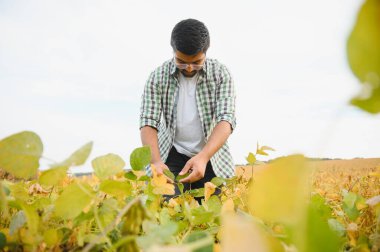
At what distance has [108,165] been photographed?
44 centimetres

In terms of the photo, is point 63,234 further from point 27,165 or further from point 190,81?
point 190,81

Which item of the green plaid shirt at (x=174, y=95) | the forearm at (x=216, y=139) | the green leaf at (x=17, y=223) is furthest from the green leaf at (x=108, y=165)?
the green plaid shirt at (x=174, y=95)

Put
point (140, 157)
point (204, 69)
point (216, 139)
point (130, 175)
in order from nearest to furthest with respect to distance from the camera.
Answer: point (140, 157) < point (130, 175) < point (216, 139) < point (204, 69)

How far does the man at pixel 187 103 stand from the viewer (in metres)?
2.43

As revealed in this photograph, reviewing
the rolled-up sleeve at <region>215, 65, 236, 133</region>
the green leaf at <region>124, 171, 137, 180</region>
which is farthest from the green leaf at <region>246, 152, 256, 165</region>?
the rolled-up sleeve at <region>215, 65, 236, 133</region>

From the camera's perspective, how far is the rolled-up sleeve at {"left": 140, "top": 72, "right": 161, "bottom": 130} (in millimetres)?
2462

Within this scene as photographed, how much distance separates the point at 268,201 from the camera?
0.18 metres

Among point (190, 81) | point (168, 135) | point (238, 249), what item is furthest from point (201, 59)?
point (238, 249)

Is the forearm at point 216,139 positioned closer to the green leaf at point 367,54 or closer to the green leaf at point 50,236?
the green leaf at point 50,236

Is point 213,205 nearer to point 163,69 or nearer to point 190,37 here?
point 190,37

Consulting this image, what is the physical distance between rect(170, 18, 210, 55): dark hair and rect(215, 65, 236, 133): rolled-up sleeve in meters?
0.28

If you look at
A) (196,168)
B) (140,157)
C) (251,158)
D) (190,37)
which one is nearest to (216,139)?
(196,168)

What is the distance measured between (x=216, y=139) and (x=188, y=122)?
0.67 meters

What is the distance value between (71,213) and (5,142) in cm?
11
